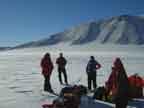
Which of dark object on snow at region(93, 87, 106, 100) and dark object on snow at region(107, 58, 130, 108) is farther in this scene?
dark object on snow at region(93, 87, 106, 100)

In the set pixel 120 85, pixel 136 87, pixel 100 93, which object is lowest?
pixel 100 93

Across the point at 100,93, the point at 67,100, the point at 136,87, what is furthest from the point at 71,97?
the point at 136,87

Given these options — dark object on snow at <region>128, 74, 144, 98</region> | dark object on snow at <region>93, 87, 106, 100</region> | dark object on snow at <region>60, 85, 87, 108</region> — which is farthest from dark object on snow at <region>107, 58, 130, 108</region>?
dark object on snow at <region>128, 74, 144, 98</region>

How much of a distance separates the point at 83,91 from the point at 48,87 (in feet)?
8.05

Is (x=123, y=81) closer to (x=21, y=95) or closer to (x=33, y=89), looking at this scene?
(x=21, y=95)

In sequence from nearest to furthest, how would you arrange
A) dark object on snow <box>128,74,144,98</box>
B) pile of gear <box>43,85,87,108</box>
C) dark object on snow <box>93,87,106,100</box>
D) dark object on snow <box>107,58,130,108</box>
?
dark object on snow <box>107,58,130,108</box> → pile of gear <box>43,85,87,108</box> → dark object on snow <box>93,87,106,100</box> → dark object on snow <box>128,74,144,98</box>

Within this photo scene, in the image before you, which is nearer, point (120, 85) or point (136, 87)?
point (120, 85)

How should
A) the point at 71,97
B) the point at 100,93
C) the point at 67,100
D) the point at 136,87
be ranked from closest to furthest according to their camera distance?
the point at 67,100
the point at 71,97
the point at 100,93
the point at 136,87

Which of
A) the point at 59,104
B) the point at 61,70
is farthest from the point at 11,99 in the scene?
the point at 61,70

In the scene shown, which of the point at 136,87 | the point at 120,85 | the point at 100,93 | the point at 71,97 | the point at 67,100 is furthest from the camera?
the point at 136,87

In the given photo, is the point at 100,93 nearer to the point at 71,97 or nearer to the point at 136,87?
the point at 136,87

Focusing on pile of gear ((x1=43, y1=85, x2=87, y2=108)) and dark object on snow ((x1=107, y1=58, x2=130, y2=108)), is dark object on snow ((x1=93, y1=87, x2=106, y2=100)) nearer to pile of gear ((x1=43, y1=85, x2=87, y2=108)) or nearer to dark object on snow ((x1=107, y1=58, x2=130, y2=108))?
pile of gear ((x1=43, y1=85, x2=87, y2=108))

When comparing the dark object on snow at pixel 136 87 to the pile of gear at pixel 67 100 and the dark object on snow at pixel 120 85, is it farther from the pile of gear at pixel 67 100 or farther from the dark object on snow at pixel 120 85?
the dark object on snow at pixel 120 85

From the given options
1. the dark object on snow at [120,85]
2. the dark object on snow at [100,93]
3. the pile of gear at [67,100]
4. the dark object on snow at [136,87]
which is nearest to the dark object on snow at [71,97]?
the pile of gear at [67,100]
